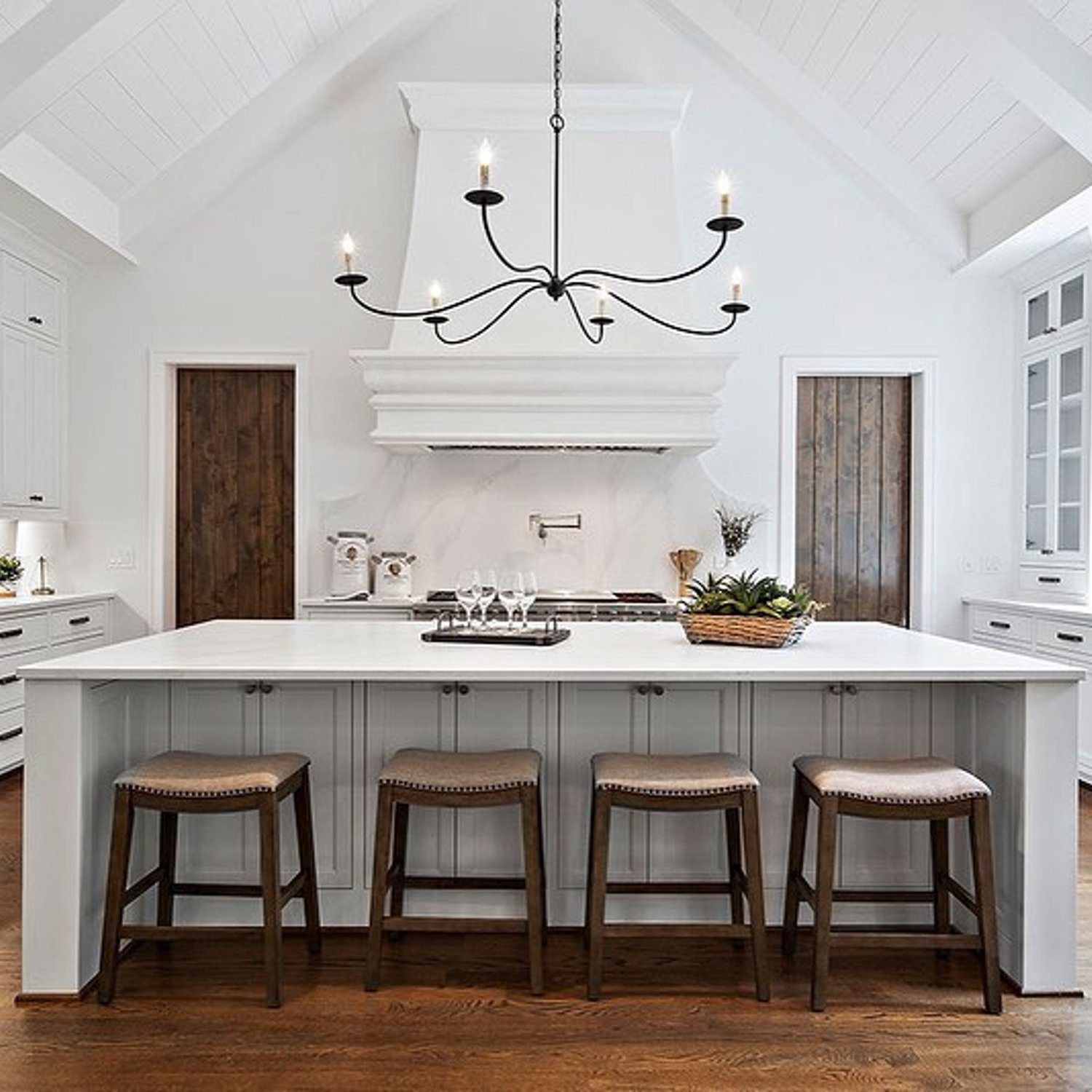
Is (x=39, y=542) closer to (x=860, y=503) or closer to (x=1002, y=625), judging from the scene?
(x=860, y=503)

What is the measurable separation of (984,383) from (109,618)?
496 cm

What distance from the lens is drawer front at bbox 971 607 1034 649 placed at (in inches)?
197

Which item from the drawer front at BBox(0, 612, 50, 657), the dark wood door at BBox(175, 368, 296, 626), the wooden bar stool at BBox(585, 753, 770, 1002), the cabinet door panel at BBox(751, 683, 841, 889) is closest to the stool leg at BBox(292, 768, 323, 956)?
the wooden bar stool at BBox(585, 753, 770, 1002)

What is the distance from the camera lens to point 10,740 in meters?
4.66

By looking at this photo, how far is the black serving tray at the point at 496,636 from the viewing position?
115 inches

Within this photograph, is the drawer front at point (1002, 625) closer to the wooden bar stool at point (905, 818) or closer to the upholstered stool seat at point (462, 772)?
the wooden bar stool at point (905, 818)

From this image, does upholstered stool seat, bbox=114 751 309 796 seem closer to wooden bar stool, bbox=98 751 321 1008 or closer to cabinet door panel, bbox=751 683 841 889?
wooden bar stool, bbox=98 751 321 1008

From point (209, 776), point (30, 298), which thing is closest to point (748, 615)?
point (209, 776)

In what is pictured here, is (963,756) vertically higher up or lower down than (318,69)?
lower down

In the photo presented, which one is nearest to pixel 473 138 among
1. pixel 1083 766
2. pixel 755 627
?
pixel 755 627

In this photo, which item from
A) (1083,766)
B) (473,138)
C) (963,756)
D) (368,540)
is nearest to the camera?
(963,756)

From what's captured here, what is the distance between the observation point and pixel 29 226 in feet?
16.0

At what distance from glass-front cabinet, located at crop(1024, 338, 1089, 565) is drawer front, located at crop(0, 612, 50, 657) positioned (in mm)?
4982

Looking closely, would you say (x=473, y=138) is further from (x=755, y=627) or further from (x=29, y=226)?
(x=755, y=627)
